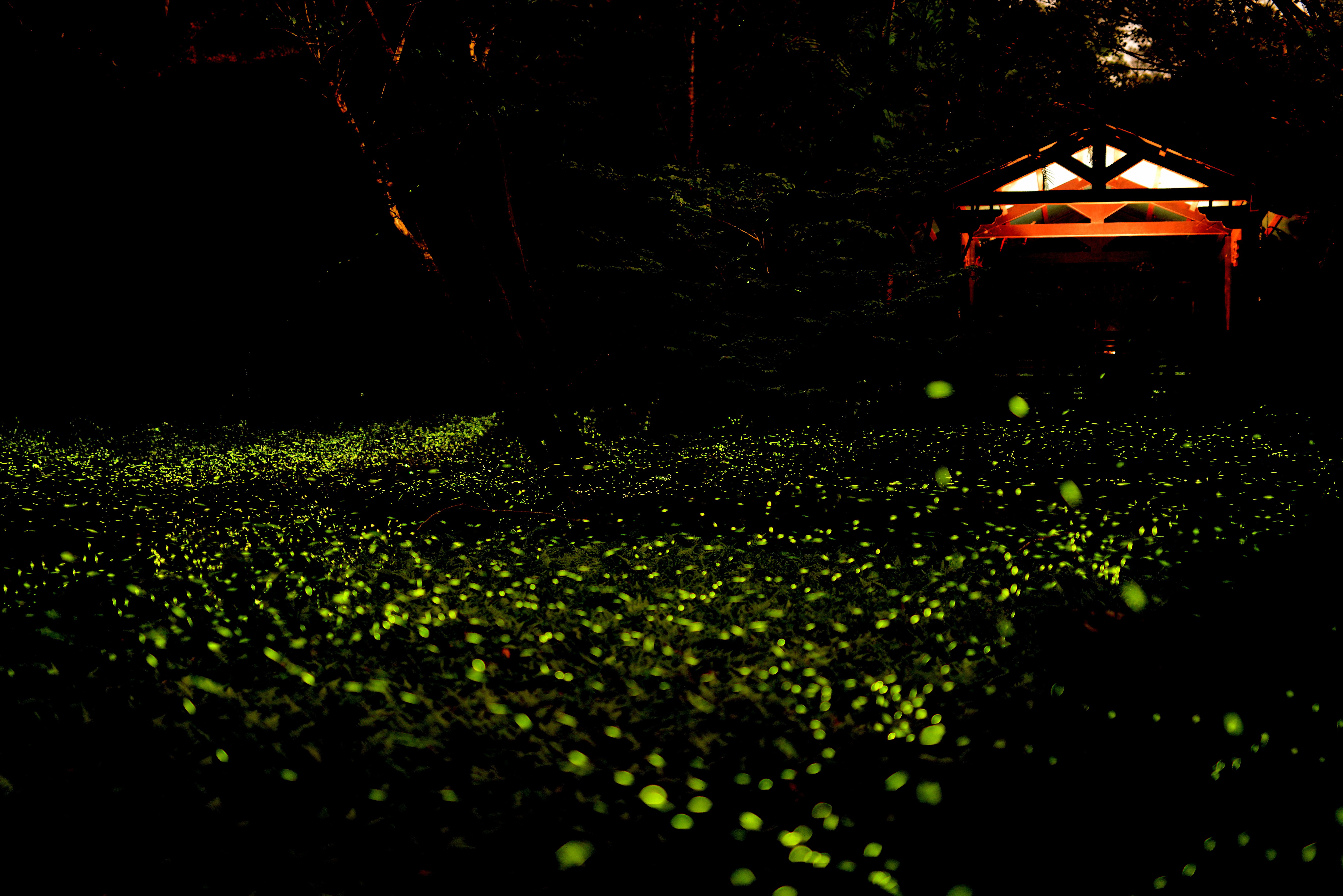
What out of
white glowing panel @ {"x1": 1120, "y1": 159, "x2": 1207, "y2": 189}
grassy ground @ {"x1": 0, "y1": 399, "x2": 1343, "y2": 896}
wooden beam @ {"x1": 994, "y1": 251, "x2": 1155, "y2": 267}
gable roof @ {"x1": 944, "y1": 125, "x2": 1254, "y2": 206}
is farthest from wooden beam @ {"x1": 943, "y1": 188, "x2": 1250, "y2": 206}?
grassy ground @ {"x1": 0, "y1": 399, "x2": 1343, "y2": 896}

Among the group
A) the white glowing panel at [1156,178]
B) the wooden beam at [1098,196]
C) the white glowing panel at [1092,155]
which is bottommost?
A: the wooden beam at [1098,196]

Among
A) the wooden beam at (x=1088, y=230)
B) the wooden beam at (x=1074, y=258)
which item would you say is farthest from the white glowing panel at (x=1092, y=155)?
the wooden beam at (x=1074, y=258)

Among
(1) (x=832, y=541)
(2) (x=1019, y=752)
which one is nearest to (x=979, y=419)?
(1) (x=832, y=541)

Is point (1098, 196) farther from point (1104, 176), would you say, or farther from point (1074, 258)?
point (1074, 258)

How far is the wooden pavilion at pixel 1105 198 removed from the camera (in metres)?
15.3

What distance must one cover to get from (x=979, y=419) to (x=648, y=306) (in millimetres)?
6011

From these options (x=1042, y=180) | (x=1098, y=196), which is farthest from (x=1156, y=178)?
(x=1042, y=180)

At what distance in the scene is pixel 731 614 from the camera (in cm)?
569

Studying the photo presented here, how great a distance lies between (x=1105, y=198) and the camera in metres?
15.3

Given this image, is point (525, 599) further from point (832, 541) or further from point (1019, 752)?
point (1019, 752)

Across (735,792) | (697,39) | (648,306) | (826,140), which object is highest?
(697,39)

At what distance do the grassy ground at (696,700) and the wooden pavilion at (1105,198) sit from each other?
8.71 metres

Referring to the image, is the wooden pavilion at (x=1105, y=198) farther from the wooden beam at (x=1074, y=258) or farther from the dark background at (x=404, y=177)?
the wooden beam at (x=1074, y=258)

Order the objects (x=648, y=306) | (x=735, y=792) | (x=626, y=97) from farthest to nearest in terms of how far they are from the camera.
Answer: (x=626, y=97), (x=648, y=306), (x=735, y=792)
